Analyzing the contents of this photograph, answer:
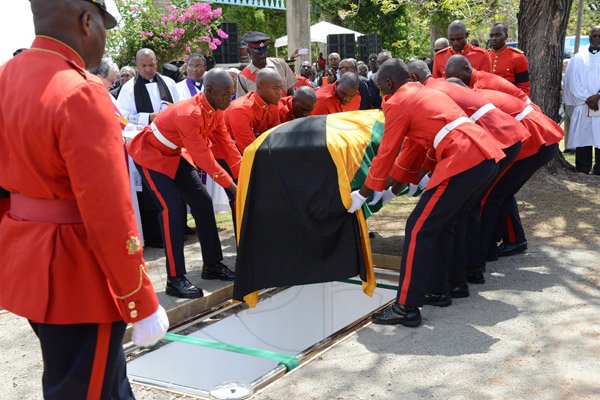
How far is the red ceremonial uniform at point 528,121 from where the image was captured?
19.0ft

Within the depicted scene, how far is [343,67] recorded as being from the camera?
10.4 m

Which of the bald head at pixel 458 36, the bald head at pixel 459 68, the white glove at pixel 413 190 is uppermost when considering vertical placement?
the bald head at pixel 458 36

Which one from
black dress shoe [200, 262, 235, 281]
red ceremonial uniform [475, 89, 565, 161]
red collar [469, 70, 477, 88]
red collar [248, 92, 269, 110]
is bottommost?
black dress shoe [200, 262, 235, 281]

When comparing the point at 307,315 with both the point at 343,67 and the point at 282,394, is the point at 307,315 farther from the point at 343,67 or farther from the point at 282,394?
the point at 343,67

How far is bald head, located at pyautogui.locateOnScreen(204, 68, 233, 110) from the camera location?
548 centimetres

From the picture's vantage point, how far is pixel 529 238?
6.87m

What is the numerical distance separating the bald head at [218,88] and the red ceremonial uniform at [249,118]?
0.76 meters

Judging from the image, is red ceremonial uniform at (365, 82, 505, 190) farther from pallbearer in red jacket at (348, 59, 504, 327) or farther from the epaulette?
the epaulette

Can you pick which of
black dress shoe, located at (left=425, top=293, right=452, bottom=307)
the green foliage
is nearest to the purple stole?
black dress shoe, located at (left=425, top=293, right=452, bottom=307)

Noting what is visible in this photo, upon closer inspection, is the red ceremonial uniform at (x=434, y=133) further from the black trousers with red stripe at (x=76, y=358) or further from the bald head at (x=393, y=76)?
the black trousers with red stripe at (x=76, y=358)

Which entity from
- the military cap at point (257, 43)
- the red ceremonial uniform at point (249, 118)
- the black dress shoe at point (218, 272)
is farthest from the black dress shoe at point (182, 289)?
the military cap at point (257, 43)

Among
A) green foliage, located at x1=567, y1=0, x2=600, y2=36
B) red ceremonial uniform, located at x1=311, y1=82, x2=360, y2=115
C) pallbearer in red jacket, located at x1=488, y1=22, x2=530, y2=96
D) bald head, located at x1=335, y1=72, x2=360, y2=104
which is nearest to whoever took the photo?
bald head, located at x1=335, y1=72, x2=360, y2=104

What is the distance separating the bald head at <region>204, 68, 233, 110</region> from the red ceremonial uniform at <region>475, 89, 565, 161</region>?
1.84 meters

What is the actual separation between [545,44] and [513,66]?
41.7 inches
